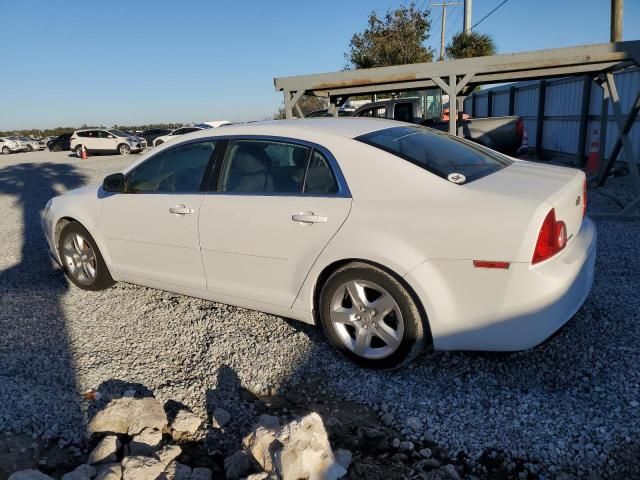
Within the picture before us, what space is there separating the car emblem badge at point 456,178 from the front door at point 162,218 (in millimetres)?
1795

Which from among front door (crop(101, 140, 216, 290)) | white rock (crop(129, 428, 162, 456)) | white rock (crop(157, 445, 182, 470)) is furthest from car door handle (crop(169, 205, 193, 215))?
white rock (crop(157, 445, 182, 470))

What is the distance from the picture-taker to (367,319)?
3.03 metres

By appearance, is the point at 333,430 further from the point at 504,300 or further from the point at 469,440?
the point at 504,300

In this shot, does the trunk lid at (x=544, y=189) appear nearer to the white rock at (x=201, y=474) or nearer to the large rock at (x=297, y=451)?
the large rock at (x=297, y=451)

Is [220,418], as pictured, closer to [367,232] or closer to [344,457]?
[344,457]

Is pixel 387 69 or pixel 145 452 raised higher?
pixel 387 69

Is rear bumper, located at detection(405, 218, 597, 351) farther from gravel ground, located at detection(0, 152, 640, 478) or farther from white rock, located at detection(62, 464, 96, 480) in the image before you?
white rock, located at detection(62, 464, 96, 480)

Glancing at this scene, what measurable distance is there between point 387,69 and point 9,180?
14187 millimetres

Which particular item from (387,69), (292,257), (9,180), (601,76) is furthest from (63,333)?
(9,180)

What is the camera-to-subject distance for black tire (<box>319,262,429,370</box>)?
284 centimetres

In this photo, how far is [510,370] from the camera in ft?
9.91

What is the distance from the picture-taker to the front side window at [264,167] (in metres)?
3.29

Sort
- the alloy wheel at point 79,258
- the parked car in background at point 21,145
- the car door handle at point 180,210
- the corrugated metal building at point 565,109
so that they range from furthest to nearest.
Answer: the parked car in background at point 21,145 → the corrugated metal building at point 565,109 → the alloy wheel at point 79,258 → the car door handle at point 180,210

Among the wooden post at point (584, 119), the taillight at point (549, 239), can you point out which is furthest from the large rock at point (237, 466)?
the wooden post at point (584, 119)
